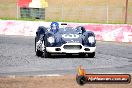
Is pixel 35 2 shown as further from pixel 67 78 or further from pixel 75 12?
pixel 67 78

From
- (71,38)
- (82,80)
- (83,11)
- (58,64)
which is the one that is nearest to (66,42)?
(71,38)

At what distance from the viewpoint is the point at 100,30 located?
28.0 meters

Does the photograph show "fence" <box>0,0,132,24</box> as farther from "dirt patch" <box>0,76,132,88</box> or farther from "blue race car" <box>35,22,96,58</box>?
"dirt patch" <box>0,76,132,88</box>

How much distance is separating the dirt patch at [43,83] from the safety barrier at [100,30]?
16802 millimetres

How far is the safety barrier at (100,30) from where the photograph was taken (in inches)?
1056

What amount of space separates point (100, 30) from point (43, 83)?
61.3 ft

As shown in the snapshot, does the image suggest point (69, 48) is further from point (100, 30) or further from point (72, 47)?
point (100, 30)

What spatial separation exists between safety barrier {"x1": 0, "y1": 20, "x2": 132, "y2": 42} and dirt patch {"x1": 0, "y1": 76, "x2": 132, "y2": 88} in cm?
1680

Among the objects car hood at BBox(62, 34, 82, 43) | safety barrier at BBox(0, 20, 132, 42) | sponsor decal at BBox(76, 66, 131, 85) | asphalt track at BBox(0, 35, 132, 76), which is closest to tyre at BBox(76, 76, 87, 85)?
sponsor decal at BBox(76, 66, 131, 85)

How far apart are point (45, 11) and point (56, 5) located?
69.4 inches

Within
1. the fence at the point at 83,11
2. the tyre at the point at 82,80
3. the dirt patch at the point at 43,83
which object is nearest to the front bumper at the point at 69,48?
the dirt patch at the point at 43,83

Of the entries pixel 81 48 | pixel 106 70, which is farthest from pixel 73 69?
pixel 81 48

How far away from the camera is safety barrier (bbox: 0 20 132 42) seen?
2681 centimetres

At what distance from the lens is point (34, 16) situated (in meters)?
42.3
